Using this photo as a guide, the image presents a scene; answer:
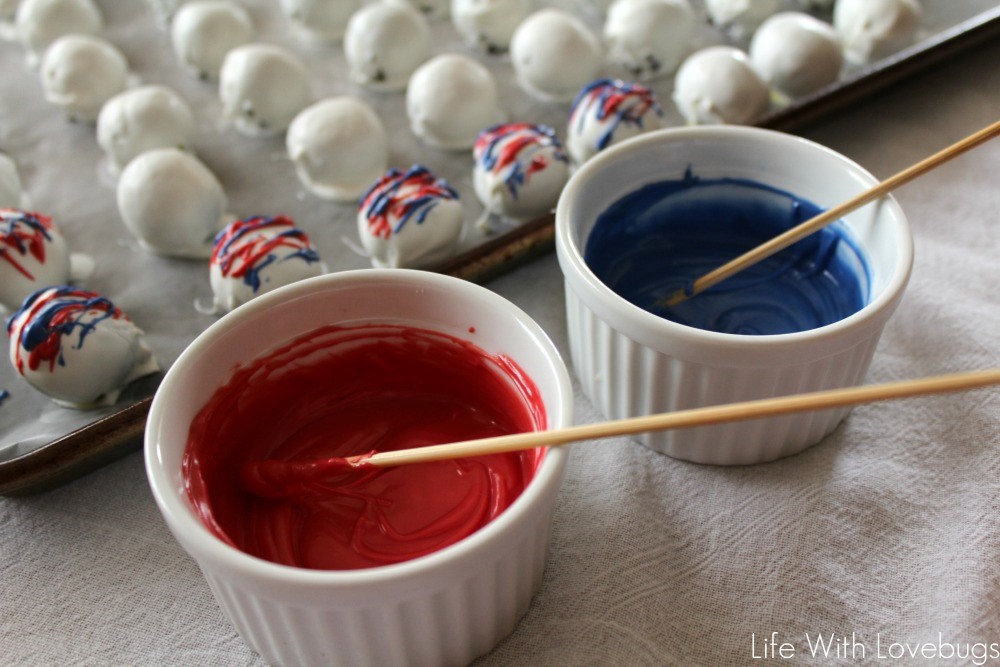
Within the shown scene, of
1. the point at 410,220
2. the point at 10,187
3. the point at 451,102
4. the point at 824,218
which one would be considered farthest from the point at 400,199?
the point at 10,187

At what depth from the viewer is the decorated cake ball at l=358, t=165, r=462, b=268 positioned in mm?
1239

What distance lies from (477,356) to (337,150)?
1.91 feet

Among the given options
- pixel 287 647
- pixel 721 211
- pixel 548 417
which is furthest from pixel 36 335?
pixel 721 211

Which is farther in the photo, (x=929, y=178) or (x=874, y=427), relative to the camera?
(x=929, y=178)

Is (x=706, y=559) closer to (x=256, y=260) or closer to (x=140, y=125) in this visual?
(x=256, y=260)

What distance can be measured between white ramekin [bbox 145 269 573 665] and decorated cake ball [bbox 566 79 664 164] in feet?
1.77

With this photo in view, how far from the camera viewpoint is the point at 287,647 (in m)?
0.81

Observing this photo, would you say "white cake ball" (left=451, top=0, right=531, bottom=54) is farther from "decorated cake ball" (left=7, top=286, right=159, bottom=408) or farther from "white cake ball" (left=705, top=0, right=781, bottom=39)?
"decorated cake ball" (left=7, top=286, right=159, bottom=408)

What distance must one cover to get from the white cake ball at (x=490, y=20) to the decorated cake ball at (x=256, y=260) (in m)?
0.69

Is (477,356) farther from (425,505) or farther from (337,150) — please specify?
(337,150)

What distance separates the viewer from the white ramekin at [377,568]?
2.36ft

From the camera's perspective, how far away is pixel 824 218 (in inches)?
40.4

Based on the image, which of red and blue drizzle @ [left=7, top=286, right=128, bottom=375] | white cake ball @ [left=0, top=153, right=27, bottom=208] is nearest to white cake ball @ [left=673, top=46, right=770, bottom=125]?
red and blue drizzle @ [left=7, top=286, right=128, bottom=375]

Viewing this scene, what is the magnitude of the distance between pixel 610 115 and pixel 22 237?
84cm
